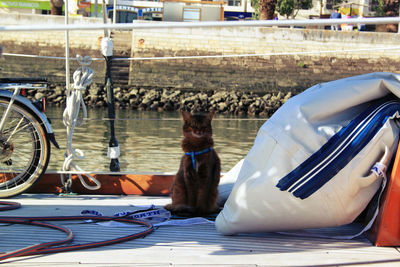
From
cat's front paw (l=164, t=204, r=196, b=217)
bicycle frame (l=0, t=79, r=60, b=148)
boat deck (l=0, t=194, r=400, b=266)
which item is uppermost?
bicycle frame (l=0, t=79, r=60, b=148)

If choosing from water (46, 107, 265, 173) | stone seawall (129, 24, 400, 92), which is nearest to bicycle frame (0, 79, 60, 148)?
water (46, 107, 265, 173)

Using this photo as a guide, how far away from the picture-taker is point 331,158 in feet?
8.29

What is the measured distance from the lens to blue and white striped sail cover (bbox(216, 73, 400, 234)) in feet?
8.30

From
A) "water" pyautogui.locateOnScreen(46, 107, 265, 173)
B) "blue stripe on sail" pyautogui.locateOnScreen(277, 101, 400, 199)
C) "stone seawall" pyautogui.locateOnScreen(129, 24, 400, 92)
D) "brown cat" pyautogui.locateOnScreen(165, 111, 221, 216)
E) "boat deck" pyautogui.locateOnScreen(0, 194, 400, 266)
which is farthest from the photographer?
"stone seawall" pyautogui.locateOnScreen(129, 24, 400, 92)

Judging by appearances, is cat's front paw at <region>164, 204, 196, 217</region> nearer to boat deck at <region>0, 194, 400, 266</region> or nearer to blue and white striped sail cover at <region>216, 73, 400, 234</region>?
boat deck at <region>0, 194, 400, 266</region>

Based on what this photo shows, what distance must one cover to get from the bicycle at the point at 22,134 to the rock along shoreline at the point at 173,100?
18509mm

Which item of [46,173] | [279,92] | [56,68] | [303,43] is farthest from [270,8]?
[46,173]

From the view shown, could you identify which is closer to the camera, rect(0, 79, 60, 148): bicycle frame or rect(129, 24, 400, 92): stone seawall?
rect(0, 79, 60, 148): bicycle frame

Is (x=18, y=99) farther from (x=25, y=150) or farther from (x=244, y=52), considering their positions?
(x=244, y=52)

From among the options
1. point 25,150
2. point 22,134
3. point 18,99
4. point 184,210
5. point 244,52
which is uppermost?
point 18,99

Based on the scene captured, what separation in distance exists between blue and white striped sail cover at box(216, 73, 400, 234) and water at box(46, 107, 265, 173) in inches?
242

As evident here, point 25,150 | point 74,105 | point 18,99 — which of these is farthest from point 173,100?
point 18,99

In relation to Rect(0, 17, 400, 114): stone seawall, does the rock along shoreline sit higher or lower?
lower

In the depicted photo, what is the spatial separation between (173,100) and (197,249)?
68.0 feet
